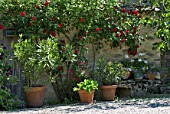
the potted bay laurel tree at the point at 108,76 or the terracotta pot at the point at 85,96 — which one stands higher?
the potted bay laurel tree at the point at 108,76

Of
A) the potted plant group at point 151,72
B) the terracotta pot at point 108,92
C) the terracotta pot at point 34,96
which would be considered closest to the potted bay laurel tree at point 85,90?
the terracotta pot at point 108,92

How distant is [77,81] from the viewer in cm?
848

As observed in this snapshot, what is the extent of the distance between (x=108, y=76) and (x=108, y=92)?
1.30 ft

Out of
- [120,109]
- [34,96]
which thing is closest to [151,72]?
[120,109]

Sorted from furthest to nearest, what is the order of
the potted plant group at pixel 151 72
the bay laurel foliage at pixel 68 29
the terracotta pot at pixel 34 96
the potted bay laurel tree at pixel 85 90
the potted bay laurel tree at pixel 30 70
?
the potted plant group at pixel 151 72 < the bay laurel foliage at pixel 68 29 < the potted bay laurel tree at pixel 85 90 < the terracotta pot at pixel 34 96 < the potted bay laurel tree at pixel 30 70

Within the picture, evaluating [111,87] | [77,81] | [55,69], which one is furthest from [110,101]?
[55,69]

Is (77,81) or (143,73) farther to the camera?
(143,73)

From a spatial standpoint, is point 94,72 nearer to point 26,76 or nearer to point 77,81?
point 77,81

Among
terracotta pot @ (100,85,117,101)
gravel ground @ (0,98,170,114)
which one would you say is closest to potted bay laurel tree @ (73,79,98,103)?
gravel ground @ (0,98,170,114)

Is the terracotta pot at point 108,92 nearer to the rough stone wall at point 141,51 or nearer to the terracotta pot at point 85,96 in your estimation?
the terracotta pot at point 85,96

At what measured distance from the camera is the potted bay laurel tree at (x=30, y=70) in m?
7.45

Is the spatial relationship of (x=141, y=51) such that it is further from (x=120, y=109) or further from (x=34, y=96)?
(x=34, y=96)

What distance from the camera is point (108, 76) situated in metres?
8.48

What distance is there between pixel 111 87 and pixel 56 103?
4.68 feet
